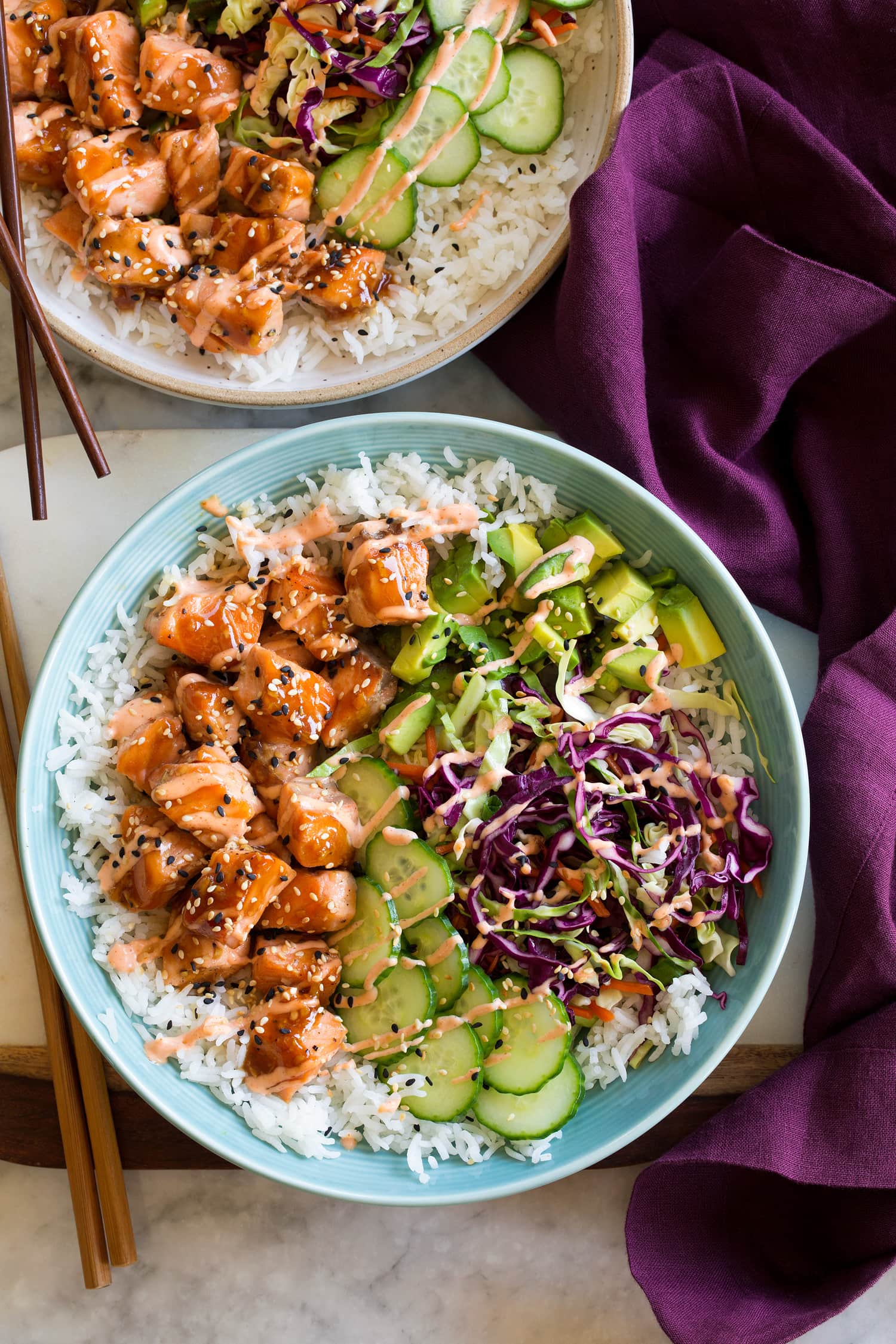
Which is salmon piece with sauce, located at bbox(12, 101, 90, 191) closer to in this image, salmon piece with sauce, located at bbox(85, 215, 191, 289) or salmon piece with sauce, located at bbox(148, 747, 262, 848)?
salmon piece with sauce, located at bbox(85, 215, 191, 289)

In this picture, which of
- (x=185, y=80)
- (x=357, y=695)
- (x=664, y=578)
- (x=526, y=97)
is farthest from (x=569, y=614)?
(x=185, y=80)

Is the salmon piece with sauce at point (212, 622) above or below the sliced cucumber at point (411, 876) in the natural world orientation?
above

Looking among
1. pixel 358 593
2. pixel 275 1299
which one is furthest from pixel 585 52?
pixel 275 1299

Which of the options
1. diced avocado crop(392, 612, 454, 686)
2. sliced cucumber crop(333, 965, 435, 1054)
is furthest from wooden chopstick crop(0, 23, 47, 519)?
sliced cucumber crop(333, 965, 435, 1054)

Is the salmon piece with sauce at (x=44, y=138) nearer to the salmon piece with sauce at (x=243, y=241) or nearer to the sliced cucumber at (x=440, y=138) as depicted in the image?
the salmon piece with sauce at (x=243, y=241)

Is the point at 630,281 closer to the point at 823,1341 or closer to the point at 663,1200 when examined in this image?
the point at 663,1200

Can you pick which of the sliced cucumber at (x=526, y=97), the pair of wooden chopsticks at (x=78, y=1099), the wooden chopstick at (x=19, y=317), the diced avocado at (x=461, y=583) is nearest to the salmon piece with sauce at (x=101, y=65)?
the wooden chopstick at (x=19, y=317)

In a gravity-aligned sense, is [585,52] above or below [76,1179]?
above
